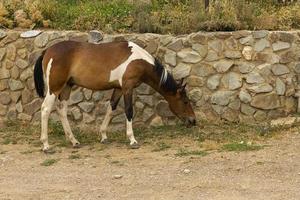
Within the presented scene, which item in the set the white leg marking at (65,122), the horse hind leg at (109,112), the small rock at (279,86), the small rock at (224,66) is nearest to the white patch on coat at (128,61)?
the horse hind leg at (109,112)

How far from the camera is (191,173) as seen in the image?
692cm

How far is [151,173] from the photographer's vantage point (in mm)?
7004

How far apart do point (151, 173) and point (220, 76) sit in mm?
2847

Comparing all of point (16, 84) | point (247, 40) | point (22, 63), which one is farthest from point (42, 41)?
point (247, 40)

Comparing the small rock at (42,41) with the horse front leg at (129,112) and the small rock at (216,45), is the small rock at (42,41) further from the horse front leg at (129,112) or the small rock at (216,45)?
the small rock at (216,45)

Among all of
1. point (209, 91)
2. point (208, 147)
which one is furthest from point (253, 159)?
point (209, 91)

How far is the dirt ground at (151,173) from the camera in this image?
6.18 meters

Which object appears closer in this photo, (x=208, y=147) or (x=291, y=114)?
(x=208, y=147)

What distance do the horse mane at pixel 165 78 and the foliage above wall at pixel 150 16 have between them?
1278mm

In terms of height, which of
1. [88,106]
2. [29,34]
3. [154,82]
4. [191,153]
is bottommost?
[191,153]

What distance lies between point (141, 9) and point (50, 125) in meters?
2.66

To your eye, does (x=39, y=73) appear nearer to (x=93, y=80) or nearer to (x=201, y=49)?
(x=93, y=80)

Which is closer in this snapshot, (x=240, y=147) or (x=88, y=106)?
(x=240, y=147)

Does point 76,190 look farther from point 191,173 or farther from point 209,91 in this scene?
point 209,91
